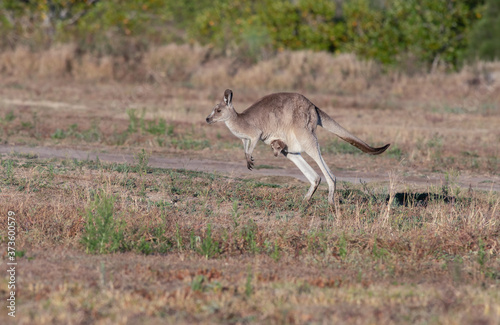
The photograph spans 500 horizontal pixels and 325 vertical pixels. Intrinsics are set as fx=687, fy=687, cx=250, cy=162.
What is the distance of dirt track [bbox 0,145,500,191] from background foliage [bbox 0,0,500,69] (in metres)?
14.2

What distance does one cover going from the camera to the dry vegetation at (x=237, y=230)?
247 inches

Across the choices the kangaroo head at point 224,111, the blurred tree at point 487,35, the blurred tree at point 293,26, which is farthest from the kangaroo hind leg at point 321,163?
the blurred tree at point 487,35

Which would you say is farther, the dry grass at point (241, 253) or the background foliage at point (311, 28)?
the background foliage at point (311, 28)

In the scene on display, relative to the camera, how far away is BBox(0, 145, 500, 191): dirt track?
13.2 meters

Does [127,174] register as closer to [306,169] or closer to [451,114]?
[306,169]

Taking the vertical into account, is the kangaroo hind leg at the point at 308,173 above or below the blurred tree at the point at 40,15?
below

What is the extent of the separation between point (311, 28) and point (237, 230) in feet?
81.8

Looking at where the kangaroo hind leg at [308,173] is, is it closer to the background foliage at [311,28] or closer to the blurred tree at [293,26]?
the background foliage at [311,28]

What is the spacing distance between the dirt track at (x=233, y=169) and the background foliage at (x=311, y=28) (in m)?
14.2

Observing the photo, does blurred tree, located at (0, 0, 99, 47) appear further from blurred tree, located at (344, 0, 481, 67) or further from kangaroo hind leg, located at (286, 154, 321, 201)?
kangaroo hind leg, located at (286, 154, 321, 201)

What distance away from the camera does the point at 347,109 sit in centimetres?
2283

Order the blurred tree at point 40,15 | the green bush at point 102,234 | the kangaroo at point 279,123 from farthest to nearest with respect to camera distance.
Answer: the blurred tree at point 40,15 < the kangaroo at point 279,123 < the green bush at point 102,234

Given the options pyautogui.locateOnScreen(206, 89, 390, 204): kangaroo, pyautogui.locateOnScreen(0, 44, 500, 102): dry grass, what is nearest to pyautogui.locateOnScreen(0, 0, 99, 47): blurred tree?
pyautogui.locateOnScreen(0, 44, 500, 102): dry grass

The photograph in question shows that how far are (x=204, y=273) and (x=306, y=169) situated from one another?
3.68 m
